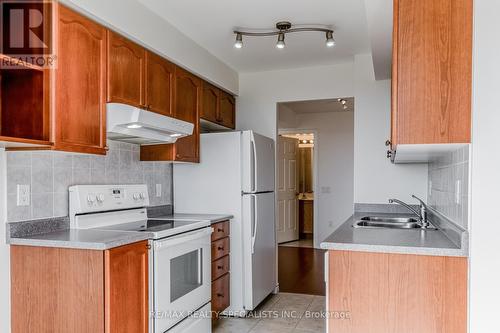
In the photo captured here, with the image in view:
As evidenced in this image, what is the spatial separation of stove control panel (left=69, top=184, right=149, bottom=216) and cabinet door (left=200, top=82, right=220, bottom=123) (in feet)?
3.03

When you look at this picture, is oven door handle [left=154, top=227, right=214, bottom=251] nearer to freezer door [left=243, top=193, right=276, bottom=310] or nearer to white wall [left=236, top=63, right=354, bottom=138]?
freezer door [left=243, top=193, right=276, bottom=310]

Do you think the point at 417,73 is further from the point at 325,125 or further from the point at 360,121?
the point at 325,125

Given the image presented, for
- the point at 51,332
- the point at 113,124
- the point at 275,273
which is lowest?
the point at 275,273

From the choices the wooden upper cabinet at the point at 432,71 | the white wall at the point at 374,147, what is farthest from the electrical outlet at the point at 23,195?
the white wall at the point at 374,147

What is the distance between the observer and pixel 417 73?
5.87ft

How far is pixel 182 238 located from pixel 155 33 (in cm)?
148

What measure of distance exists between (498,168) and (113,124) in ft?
6.79

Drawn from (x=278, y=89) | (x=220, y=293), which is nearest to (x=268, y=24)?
(x=278, y=89)

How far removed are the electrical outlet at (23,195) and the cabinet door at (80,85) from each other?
0.35 m

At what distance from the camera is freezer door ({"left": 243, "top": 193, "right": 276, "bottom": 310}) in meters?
3.58

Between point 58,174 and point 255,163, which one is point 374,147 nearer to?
point 255,163

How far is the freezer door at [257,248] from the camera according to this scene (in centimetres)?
358

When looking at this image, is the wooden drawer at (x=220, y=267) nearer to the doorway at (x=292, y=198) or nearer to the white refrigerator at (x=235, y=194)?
the white refrigerator at (x=235, y=194)

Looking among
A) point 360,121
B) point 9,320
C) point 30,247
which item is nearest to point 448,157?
point 360,121
